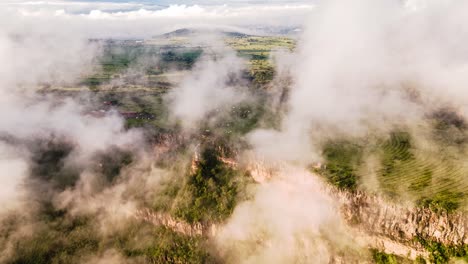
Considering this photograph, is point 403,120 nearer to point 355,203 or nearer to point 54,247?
point 355,203

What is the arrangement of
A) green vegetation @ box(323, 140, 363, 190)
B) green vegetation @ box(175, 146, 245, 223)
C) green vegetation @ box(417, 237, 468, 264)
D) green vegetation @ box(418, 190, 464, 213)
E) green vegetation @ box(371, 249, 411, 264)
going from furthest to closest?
green vegetation @ box(175, 146, 245, 223) → green vegetation @ box(323, 140, 363, 190) → green vegetation @ box(371, 249, 411, 264) → green vegetation @ box(418, 190, 464, 213) → green vegetation @ box(417, 237, 468, 264)

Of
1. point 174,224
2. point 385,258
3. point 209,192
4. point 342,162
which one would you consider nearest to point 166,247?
point 174,224

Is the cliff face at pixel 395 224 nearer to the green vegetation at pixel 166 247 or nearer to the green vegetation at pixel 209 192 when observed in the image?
the green vegetation at pixel 209 192

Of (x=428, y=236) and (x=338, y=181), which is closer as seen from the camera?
(x=428, y=236)

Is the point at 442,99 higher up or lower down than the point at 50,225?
higher up

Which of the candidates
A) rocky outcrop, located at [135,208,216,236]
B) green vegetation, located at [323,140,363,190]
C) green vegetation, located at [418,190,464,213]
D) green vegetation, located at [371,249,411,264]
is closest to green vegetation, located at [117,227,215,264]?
rocky outcrop, located at [135,208,216,236]

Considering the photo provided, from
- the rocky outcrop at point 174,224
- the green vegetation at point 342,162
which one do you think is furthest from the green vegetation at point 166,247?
the green vegetation at point 342,162

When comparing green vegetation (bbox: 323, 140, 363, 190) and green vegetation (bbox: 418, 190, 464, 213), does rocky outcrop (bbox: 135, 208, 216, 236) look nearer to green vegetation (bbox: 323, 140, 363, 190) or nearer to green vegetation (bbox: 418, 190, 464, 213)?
green vegetation (bbox: 323, 140, 363, 190)

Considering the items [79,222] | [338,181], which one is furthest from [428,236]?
[79,222]
